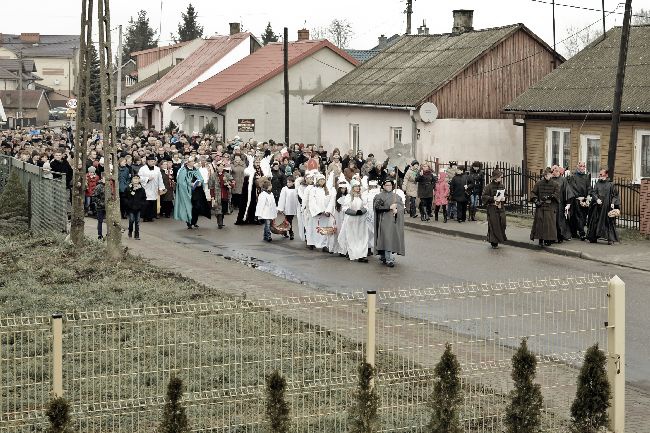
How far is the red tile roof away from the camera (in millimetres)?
56844

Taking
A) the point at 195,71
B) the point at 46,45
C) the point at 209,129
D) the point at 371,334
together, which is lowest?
the point at 371,334

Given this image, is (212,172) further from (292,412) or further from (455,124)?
(292,412)

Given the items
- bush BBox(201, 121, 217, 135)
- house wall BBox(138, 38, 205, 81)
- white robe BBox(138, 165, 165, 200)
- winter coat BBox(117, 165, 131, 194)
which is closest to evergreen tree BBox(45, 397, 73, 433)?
winter coat BBox(117, 165, 131, 194)

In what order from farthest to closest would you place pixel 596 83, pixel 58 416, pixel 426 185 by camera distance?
pixel 596 83, pixel 426 185, pixel 58 416

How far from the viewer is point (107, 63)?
21203 mm

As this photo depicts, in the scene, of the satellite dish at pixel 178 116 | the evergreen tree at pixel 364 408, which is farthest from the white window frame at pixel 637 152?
the satellite dish at pixel 178 116

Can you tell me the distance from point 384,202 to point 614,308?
39.7 feet

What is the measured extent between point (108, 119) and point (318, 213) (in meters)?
5.11

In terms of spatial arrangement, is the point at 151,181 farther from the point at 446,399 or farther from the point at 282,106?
the point at 282,106

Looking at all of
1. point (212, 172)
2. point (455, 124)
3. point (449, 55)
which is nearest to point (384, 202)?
point (212, 172)

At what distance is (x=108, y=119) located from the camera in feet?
70.6

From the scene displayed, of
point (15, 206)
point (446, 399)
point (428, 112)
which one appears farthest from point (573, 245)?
point (446, 399)

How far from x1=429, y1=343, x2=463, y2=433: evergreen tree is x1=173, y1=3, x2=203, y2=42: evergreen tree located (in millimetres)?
114609

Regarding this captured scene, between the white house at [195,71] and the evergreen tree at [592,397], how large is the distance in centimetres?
5983
